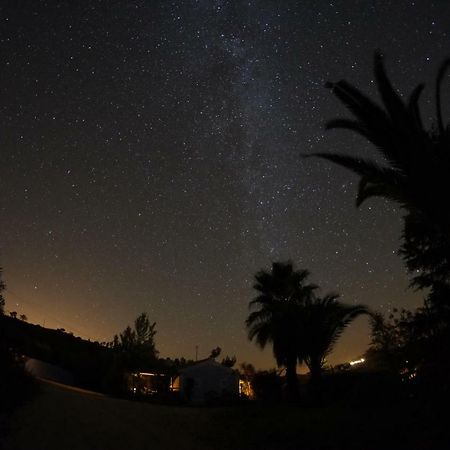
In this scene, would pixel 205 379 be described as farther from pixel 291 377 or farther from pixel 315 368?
pixel 315 368

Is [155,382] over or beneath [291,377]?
over

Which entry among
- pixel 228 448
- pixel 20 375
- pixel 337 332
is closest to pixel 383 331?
pixel 337 332


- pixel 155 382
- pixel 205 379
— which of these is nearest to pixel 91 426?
pixel 205 379

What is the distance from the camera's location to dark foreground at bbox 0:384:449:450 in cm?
1000

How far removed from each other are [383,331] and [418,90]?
15.5 metres

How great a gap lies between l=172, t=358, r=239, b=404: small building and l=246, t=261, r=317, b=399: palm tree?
11.9 m

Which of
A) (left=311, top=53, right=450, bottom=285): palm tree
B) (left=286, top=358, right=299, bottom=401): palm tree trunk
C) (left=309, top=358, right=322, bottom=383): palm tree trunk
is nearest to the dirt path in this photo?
(left=309, top=358, right=322, bottom=383): palm tree trunk

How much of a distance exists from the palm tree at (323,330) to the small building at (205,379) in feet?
51.0

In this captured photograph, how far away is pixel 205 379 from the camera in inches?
1460

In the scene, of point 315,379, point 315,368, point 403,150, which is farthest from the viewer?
point 315,368

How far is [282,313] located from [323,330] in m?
3.23

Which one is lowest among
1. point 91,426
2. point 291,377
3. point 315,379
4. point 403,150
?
point 91,426

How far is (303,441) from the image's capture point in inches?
461

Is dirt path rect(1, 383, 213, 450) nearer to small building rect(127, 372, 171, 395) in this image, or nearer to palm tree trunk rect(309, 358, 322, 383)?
palm tree trunk rect(309, 358, 322, 383)
